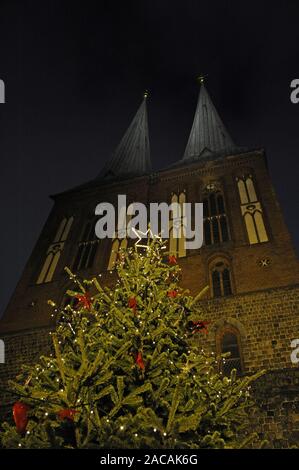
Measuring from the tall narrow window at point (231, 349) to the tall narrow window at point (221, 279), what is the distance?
132cm

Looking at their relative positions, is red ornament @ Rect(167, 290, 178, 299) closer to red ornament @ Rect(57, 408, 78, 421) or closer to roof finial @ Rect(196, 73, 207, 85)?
red ornament @ Rect(57, 408, 78, 421)

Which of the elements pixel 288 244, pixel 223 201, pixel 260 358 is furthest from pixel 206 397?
pixel 223 201

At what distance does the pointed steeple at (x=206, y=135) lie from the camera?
2206cm

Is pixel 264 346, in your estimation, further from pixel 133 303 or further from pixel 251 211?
pixel 251 211

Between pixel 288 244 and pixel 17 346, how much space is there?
916 cm

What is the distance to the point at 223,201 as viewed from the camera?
15.7m

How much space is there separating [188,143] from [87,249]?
1151cm

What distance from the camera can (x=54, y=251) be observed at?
634 inches

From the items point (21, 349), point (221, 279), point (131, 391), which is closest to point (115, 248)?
point (221, 279)

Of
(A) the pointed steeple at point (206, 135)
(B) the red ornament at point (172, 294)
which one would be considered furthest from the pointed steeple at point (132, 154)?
(B) the red ornament at point (172, 294)

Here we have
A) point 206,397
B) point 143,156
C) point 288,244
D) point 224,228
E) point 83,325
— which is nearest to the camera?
point 206,397

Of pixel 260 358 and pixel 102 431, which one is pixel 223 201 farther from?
pixel 102 431
